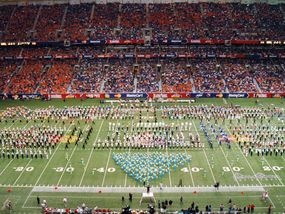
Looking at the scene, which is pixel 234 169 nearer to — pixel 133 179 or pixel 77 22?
pixel 133 179

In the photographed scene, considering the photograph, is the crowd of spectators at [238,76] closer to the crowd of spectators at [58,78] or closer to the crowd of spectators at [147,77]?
the crowd of spectators at [147,77]

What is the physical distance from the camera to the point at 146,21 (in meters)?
61.2

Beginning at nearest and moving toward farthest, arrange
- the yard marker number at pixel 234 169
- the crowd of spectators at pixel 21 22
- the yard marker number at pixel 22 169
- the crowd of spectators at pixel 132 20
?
the yard marker number at pixel 234 169, the yard marker number at pixel 22 169, the crowd of spectators at pixel 132 20, the crowd of spectators at pixel 21 22

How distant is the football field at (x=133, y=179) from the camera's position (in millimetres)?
25109

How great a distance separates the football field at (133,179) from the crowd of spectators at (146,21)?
2641cm

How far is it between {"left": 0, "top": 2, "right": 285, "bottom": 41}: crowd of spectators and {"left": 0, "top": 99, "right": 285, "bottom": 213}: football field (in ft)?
86.7

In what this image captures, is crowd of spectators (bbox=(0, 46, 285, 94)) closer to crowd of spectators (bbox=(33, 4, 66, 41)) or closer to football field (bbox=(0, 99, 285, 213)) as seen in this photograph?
crowd of spectators (bbox=(33, 4, 66, 41))

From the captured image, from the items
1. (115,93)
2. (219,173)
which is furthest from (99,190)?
(115,93)

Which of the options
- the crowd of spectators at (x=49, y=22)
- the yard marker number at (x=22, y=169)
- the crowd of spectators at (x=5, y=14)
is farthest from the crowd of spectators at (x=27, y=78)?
the yard marker number at (x=22, y=169)

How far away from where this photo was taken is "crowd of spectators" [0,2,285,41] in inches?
2303

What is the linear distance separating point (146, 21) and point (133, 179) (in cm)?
3890

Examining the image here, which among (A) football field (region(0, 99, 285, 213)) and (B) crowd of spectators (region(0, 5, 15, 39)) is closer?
(A) football field (region(0, 99, 285, 213))

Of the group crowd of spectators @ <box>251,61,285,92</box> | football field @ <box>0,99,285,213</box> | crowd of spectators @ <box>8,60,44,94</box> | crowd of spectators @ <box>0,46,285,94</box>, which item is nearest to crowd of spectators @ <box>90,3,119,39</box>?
crowd of spectators @ <box>0,46,285,94</box>

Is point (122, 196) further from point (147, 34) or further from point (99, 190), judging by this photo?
point (147, 34)
